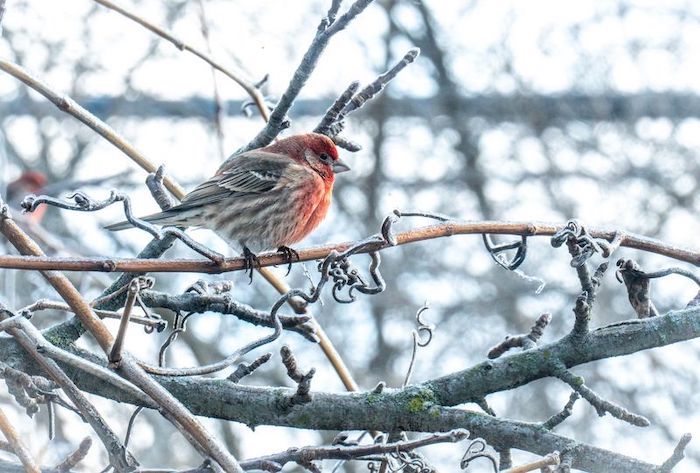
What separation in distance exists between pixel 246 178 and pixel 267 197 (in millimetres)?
176

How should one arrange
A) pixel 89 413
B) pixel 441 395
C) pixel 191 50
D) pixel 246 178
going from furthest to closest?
pixel 246 178, pixel 191 50, pixel 441 395, pixel 89 413

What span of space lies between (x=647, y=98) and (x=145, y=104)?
4265 mm

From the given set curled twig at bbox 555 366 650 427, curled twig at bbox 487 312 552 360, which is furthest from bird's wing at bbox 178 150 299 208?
curled twig at bbox 555 366 650 427

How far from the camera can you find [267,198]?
459 centimetres

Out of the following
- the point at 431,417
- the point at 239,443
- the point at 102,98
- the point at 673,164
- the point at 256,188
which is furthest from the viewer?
the point at 673,164

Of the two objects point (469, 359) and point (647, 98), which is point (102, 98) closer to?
point (469, 359)

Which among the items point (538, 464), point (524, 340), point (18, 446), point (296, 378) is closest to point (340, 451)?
point (296, 378)

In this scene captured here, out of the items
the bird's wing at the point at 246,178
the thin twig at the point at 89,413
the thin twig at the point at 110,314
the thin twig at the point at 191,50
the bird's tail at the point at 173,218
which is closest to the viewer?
the thin twig at the point at 89,413

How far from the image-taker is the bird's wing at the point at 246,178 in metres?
4.32

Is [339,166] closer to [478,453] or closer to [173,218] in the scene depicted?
[173,218]

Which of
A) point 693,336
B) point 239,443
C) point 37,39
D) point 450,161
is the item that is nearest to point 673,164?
point 450,161

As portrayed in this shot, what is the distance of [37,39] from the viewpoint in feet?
25.9

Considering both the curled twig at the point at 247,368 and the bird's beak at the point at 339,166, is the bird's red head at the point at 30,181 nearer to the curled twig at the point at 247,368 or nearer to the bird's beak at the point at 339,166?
the bird's beak at the point at 339,166

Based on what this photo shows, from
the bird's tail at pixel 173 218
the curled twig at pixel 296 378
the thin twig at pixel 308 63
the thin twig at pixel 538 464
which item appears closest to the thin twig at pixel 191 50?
the thin twig at pixel 308 63
